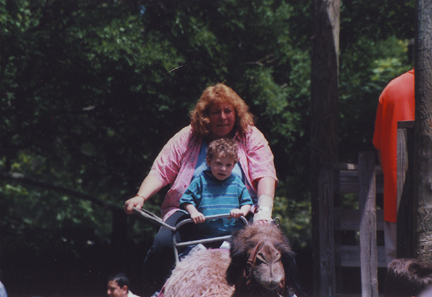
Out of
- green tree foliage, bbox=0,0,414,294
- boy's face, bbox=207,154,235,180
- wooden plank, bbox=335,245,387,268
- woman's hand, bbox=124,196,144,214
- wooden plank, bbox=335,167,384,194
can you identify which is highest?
green tree foliage, bbox=0,0,414,294

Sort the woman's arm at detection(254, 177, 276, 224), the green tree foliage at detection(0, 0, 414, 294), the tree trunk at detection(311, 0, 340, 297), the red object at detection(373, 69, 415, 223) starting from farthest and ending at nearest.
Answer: the green tree foliage at detection(0, 0, 414, 294)
the tree trunk at detection(311, 0, 340, 297)
the red object at detection(373, 69, 415, 223)
the woman's arm at detection(254, 177, 276, 224)

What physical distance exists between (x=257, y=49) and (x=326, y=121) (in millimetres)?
3575

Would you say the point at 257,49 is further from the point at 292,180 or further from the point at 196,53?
the point at 292,180

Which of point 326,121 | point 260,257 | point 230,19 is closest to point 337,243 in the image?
point 326,121

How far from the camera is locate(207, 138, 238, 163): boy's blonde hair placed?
354 cm

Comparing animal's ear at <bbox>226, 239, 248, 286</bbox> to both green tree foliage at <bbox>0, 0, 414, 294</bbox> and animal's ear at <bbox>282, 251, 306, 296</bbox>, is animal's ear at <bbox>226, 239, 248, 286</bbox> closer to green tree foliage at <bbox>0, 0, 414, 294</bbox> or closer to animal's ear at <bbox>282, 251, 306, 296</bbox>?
animal's ear at <bbox>282, 251, 306, 296</bbox>

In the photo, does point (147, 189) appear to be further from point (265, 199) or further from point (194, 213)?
point (265, 199)

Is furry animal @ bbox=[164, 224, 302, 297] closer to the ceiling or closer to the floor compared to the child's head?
closer to the floor

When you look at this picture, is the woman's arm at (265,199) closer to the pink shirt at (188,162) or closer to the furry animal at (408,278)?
the pink shirt at (188,162)

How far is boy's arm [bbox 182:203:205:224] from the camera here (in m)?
3.29

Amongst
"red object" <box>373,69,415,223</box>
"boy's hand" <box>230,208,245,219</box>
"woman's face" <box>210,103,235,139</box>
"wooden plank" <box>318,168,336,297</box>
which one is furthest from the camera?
"wooden plank" <box>318,168,336,297</box>

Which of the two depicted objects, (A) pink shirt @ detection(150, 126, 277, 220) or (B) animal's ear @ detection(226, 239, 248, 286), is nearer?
(B) animal's ear @ detection(226, 239, 248, 286)

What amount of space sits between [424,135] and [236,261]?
5.53ft

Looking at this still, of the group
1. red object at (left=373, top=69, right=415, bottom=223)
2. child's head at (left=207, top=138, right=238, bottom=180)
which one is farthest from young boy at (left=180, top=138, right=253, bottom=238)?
red object at (left=373, top=69, right=415, bottom=223)
